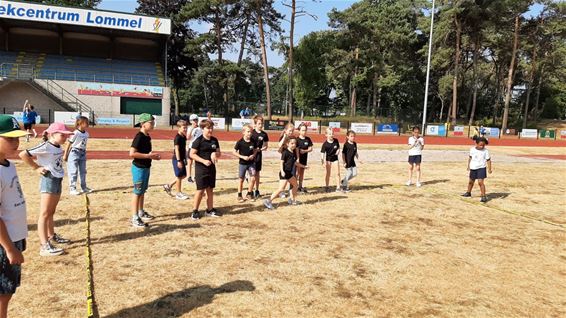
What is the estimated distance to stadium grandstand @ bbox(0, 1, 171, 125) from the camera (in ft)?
121

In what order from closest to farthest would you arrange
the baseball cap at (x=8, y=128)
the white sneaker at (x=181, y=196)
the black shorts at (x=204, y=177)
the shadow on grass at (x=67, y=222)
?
the baseball cap at (x=8, y=128) → the shadow on grass at (x=67, y=222) → the black shorts at (x=204, y=177) → the white sneaker at (x=181, y=196)

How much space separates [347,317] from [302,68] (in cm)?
5714

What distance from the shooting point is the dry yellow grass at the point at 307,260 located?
14.9 feet

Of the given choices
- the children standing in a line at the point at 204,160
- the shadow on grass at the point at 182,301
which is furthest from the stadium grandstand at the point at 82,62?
the shadow on grass at the point at 182,301

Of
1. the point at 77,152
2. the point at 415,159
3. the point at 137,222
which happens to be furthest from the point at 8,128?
the point at 415,159

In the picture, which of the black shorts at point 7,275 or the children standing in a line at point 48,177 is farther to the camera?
the children standing in a line at point 48,177

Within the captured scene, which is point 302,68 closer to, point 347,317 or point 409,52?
point 409,52

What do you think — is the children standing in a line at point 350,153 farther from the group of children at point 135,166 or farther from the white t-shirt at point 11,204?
the white t-shirt at point 11,204

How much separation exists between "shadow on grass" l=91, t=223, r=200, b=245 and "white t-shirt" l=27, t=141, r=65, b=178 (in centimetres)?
126

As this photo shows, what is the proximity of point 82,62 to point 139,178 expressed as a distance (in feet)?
141

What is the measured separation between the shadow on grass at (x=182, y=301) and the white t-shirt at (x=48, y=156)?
8.49 ft

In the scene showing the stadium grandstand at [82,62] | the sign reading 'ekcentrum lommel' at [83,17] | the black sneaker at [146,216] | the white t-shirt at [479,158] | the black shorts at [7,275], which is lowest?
the black sneaker at [146,216]

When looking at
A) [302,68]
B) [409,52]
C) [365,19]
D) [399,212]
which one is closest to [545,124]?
[409,52]

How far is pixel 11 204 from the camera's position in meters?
3.14
